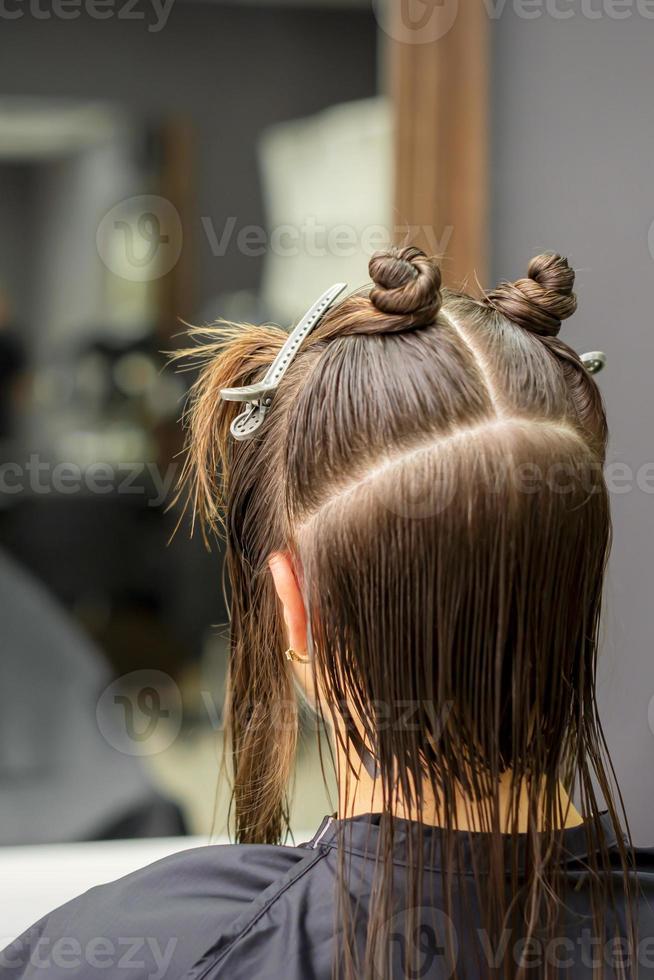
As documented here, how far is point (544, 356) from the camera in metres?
0.76

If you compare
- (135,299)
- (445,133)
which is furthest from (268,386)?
(135,299)

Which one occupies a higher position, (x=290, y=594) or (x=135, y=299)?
(x=135, y=299)

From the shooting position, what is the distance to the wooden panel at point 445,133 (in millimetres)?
1421

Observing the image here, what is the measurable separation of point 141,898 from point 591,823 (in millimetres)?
364

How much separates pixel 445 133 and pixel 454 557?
973 millimetres

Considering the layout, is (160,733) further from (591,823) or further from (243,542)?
(591,823)

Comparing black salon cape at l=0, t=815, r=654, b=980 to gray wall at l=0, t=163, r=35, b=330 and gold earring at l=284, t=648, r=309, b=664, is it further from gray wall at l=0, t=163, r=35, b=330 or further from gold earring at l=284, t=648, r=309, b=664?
gray wall at l=0, t=163, r=35, b=330

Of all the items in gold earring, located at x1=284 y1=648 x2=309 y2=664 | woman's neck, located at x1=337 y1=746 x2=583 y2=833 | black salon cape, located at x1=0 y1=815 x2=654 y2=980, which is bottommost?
black salon cape, located at x1=0 y1=815 x2=654 y2=980

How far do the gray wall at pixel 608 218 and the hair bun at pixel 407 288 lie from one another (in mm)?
761

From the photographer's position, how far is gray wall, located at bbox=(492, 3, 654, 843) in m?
1.45

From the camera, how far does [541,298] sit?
81 centimetres

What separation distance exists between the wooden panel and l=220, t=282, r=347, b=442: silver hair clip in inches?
25.1

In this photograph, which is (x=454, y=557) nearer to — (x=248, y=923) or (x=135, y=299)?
(x=248, y=923)

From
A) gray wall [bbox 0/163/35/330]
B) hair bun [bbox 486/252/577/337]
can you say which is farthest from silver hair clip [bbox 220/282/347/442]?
gray wall [bbox 0/163/35/330]
